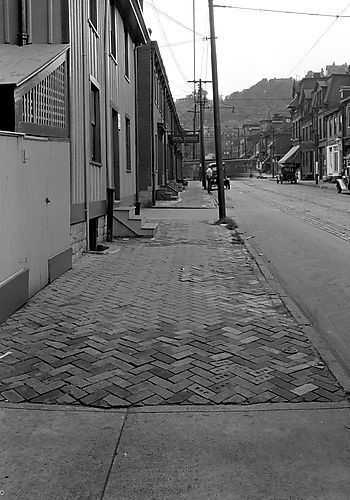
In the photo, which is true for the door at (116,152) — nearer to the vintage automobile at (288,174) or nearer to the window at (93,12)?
the window at (93,12)

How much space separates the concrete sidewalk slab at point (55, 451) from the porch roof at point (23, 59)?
4.63 meters

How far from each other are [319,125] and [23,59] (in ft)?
232

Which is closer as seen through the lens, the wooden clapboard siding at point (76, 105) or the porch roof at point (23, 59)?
Answer: the porch roof at point (23, 59)

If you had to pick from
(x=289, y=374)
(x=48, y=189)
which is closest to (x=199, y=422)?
(x=289, y=374)

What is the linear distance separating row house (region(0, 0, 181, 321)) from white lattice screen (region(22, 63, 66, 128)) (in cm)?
1

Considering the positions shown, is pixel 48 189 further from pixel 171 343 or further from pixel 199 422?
pixel 199 422

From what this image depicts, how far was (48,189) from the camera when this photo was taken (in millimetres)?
8656

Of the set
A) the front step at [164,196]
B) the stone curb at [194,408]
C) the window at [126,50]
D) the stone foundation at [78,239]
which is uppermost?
the window at [126,50]

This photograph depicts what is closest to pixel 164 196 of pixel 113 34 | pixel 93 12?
pixel 113 34

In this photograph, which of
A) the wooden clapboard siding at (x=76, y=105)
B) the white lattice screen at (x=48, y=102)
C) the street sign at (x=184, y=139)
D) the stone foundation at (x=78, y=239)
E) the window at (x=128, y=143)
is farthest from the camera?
the street sign at (x=184, y=139)

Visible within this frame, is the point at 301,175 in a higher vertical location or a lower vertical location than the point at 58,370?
higher

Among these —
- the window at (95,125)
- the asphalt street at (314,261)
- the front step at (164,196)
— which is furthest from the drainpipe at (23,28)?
the front step at (164,196)

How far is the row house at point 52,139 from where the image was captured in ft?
23.7

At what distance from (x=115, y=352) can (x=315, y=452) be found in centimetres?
247
